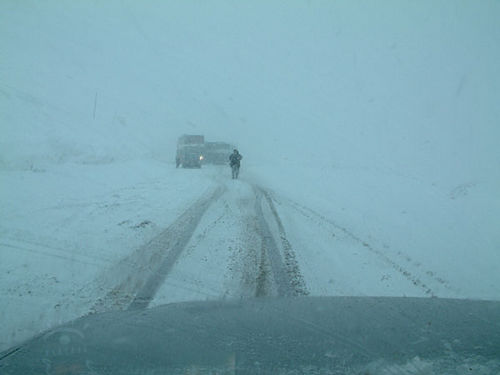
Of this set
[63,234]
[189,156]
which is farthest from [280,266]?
[189,156]

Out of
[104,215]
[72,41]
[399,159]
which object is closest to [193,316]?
[104,215]

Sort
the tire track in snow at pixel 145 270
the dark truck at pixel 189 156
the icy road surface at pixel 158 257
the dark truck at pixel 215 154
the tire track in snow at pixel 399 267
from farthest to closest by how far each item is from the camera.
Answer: the dark truck at pixel 215 154, the dark truck at pixel 189 156, the tire track in snow at pixel 399 267, the icy road surface at pixel 158 257, the tire track in snow at pixel 145 270

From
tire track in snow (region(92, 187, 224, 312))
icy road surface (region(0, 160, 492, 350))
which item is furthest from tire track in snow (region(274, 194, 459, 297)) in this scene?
tire track in snow (region(92, 187, 224, 312))

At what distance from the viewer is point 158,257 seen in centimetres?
566

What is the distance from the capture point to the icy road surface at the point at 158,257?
163 inches

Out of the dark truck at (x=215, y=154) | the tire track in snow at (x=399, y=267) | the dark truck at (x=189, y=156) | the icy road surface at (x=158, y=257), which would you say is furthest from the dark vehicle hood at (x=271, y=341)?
the dark truck at (x=215, y=154)

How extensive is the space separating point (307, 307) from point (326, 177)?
17960 mm

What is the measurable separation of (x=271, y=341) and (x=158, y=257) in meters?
3.42

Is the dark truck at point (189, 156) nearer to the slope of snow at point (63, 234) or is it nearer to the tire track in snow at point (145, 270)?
the slope of snow at point (63, 234)

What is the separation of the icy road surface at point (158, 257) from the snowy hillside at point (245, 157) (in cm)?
4

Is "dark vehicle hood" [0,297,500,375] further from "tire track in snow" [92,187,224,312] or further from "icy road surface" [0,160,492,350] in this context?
"icy road surface" [0,160,492,350]

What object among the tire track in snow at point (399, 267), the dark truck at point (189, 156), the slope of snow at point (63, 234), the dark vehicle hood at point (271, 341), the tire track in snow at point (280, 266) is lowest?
the slope of snow at point (63, 234)

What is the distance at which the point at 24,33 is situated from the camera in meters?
40.4

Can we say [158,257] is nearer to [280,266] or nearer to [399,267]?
[280,266]
